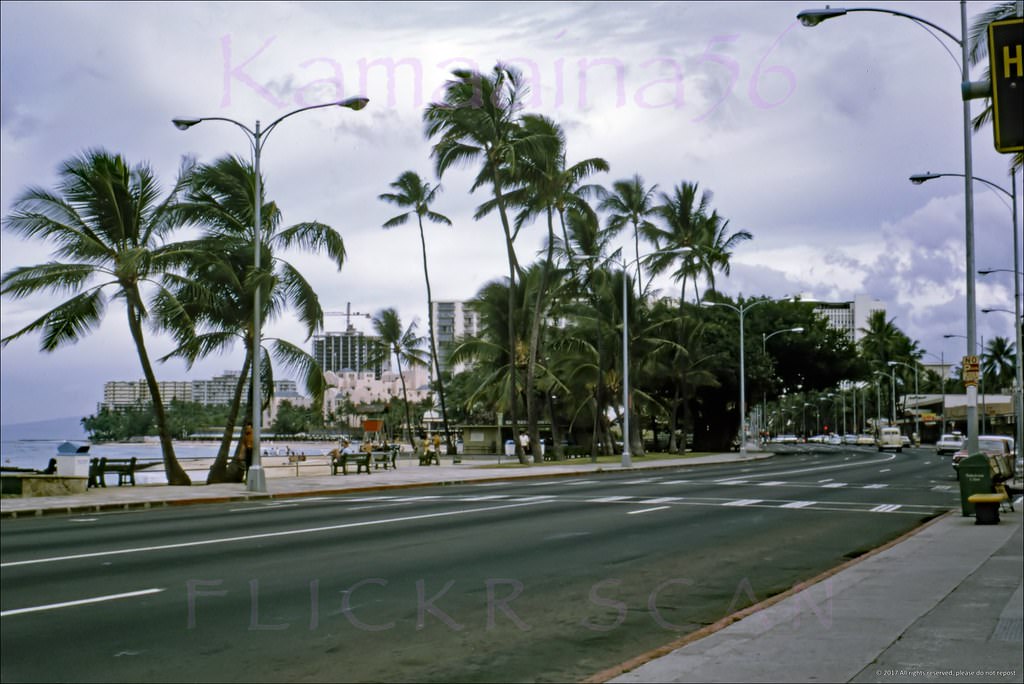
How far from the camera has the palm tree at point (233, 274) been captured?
3031cm

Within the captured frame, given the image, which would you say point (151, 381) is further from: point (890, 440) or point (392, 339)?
point (890, 440)

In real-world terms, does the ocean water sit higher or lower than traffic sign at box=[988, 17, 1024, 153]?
lower

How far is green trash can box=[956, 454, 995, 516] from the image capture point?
1797cm

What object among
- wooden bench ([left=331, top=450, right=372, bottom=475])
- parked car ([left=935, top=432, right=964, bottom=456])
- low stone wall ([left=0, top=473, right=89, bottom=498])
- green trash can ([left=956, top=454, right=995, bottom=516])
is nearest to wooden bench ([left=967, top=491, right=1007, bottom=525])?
green trash can ([left=956, top=454, right=995, bottom=516])

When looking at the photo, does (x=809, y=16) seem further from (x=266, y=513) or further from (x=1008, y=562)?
(x=266, y=513)

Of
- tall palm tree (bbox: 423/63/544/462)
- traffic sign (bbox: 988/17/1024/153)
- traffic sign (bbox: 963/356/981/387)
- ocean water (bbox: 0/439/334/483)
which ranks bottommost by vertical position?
ocean water (bbox: 0/439/334/483)

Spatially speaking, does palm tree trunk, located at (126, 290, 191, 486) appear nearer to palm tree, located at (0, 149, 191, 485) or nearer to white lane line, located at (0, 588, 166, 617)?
palm tree, located at (0, 149, 191, 485)

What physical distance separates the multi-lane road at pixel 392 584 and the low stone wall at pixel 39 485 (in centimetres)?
443

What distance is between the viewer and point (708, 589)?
10.7 metres

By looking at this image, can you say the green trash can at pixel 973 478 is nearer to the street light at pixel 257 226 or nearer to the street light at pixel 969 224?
the street light at pixel 969 224

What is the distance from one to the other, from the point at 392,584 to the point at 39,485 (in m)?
16.6

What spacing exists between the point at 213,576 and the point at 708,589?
5.41m

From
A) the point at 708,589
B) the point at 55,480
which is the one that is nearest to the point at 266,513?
the point at 55,480

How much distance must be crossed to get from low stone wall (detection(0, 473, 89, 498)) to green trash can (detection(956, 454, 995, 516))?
19780mm
